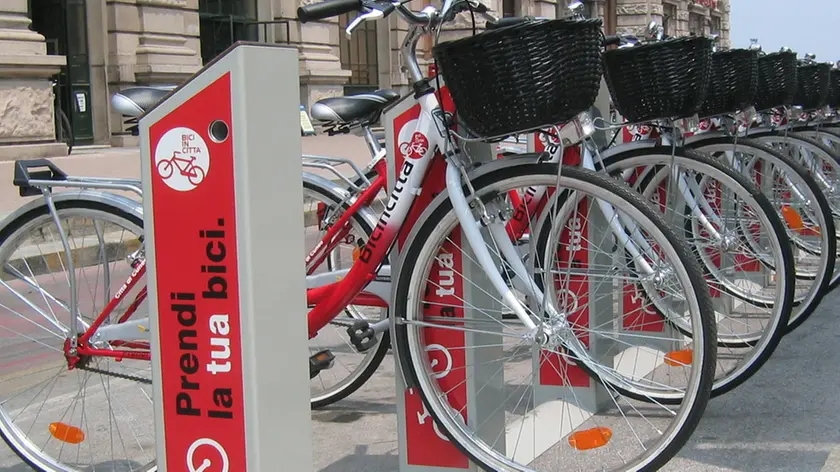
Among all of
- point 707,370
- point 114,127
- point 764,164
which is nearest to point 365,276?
point 707,370

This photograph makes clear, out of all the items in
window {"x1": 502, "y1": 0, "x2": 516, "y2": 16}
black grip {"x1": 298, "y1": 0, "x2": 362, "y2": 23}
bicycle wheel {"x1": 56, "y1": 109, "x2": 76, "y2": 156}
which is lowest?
black grip {"x1": 298, "y1": 0, "x2": 362, "y2": 23}

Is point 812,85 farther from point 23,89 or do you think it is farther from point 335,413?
point 23,89

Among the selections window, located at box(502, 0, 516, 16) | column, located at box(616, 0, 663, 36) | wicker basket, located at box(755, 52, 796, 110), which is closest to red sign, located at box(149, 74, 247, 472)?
wicker basket, located at box(755, 52, 796, 110)

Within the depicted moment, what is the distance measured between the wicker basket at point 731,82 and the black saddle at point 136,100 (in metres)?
1.94

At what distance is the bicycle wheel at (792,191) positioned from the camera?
422 centimetres

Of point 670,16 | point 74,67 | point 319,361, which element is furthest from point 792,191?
point 670,16

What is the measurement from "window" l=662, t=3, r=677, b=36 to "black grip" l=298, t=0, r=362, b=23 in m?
34.4

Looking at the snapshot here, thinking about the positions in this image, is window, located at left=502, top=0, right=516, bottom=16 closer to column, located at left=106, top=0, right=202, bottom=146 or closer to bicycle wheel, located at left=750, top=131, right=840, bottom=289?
column, located at left=106, top=0, right=202, bottom=146

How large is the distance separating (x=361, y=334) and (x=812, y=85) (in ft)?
12.8

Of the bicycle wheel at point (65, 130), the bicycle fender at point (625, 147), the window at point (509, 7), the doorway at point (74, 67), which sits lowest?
the bicycle fender at point (625, 147)

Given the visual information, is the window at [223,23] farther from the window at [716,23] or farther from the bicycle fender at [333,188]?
the window at [716,23]

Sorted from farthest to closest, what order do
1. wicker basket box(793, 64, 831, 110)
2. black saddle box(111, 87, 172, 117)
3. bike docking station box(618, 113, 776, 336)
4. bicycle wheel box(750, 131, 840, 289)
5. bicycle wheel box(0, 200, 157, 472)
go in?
wicker basket box(793, 64, 831, 110) < bicycle wheel box(750, 131, 840, 289) < bike docking station box(618, 113, 776, 336) < black saddle box(111, 87, 172, 117) < bicycle wheel box(0, 200, 157, 472)

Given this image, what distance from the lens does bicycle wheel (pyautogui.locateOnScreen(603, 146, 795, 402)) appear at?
139 inches

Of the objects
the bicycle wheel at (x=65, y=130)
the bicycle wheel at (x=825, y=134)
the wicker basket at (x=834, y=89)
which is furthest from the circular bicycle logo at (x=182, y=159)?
the bicycle wheel at (x=65, y=130)
